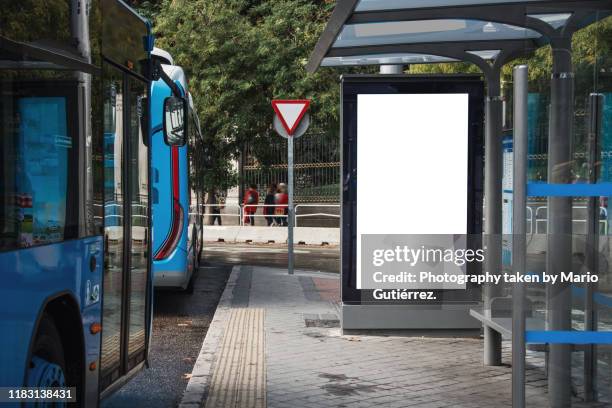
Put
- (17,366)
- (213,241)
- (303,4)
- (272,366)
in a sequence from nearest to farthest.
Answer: (17,366) < (272,366) < (213,241) < (303,4)

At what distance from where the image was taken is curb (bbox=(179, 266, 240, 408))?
22.4ft

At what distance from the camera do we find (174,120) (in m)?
7.46

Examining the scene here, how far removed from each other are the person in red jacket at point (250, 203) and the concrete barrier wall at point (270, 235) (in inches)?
41.8

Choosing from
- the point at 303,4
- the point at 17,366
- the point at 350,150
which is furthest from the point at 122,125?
the point at 303,4

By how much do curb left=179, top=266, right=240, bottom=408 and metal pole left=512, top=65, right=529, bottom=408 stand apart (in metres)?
2.31

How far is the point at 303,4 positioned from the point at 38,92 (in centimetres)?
2868

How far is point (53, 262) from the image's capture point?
178 inches

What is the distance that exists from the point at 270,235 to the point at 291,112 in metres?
12.1

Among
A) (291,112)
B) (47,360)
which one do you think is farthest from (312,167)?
(47,360)

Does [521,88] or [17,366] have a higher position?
[521,88]

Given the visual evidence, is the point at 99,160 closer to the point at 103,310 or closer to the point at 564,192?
the point at 103,310

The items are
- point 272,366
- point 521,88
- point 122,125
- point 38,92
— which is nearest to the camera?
point 38,92

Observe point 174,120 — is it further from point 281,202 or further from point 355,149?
point 281,202

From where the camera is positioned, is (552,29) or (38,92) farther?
(552,29)
